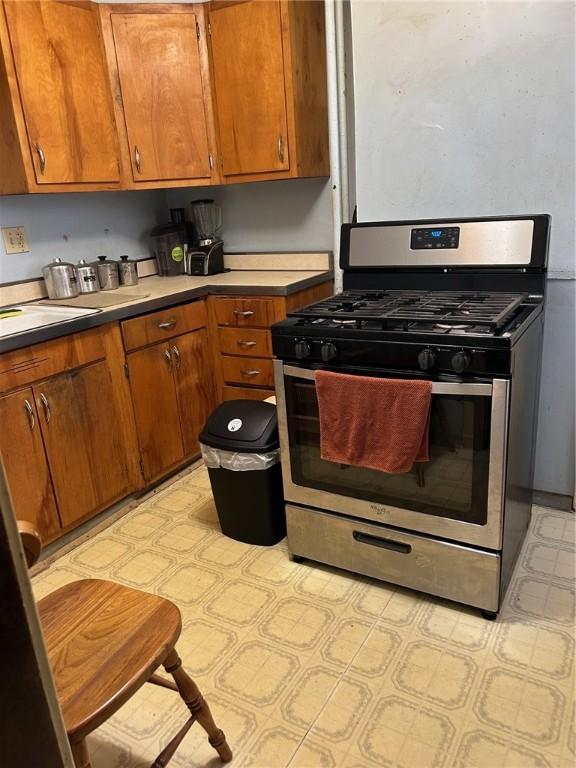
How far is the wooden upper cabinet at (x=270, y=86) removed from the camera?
8.09ft

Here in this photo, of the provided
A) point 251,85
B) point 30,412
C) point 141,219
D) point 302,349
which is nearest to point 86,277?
point 141,219

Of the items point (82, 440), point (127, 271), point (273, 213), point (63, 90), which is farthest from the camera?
point (273, 213)

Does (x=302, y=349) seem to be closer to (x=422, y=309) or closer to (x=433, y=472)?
(x=422, y=309)

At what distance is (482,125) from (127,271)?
1741 mm

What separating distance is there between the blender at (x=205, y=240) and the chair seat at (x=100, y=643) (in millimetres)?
2092

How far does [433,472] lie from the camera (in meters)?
1.62

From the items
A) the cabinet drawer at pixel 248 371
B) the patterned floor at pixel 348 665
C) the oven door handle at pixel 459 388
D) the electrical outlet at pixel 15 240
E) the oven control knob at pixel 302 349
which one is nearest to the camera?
the patterned floor at pixel 348 665

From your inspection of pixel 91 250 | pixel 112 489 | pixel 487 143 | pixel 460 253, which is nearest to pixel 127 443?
pixel 112 489

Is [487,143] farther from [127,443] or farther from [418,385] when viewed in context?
[127,443]

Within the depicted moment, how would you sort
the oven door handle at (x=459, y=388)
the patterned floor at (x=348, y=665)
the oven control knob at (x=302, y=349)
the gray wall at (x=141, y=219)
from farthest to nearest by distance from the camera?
the gray wall at (x=141, y=219) < the oven control knob at (x=302, y=349) < the oven door handle at (x=459, y=388) < the patterned floor at (x=348, y=665)

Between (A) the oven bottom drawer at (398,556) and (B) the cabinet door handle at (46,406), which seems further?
(B) the cabinet door handle at (46,406)

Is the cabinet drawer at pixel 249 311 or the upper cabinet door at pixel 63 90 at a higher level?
the upper cabinet door at pixel 63 90

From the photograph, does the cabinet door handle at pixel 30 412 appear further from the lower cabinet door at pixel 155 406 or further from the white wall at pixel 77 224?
the white wall at pixel 77 224

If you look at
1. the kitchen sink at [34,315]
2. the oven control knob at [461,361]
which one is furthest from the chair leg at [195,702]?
the kitchen sink at [34,315]
